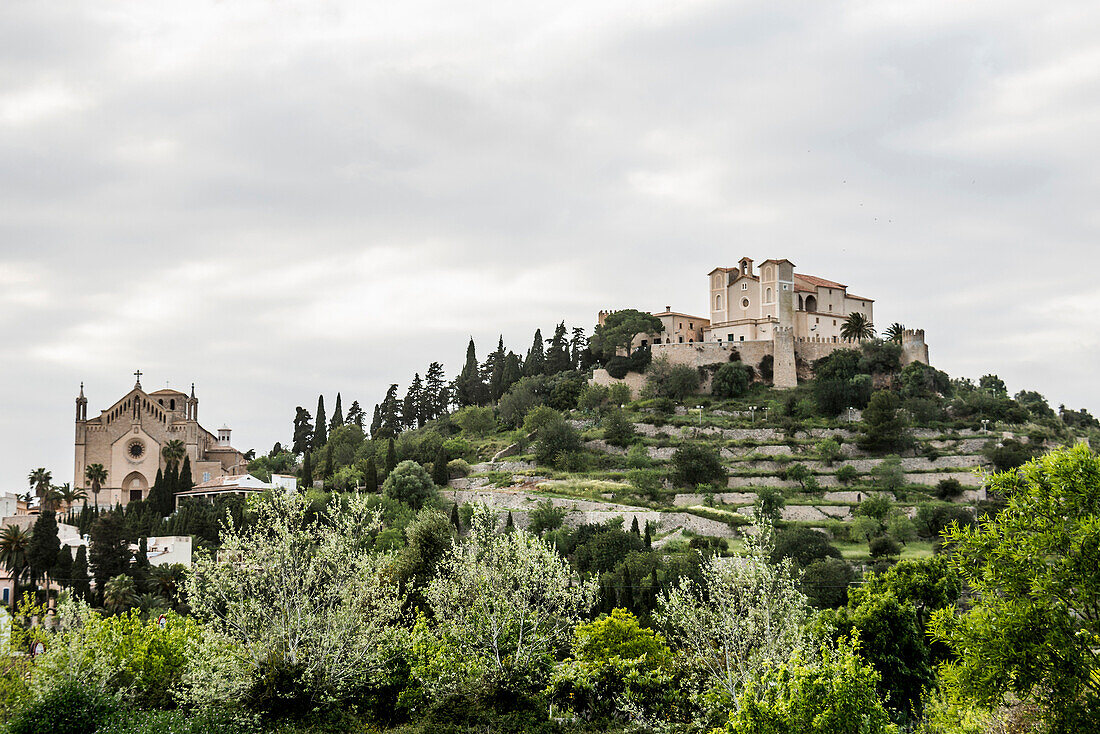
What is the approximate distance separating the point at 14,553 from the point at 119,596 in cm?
806

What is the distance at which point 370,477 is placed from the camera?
54.8 m

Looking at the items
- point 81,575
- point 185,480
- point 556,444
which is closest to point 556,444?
point 556,444

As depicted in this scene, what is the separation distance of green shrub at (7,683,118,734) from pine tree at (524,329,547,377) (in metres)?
60.2

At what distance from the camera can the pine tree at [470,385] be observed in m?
82.2

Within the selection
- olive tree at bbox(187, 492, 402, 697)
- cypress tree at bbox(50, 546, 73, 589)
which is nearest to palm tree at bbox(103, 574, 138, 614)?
cypress tree at bbox(50, 546, 73, 589)

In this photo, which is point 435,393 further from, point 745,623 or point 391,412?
point 745,623

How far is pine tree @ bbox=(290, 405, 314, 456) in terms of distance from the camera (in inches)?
3041

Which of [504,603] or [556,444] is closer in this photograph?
[504,603]

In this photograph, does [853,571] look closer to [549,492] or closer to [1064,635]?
[549,492]

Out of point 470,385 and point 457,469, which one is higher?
point 470,385

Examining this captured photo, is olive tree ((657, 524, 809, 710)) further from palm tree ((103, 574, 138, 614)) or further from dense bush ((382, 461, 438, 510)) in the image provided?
dense bush ((382, 461, 438, 510))

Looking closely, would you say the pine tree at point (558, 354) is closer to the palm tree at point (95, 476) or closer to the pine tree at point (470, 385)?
the pine tree at point (470, 385)

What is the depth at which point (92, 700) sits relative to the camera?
1972 cm

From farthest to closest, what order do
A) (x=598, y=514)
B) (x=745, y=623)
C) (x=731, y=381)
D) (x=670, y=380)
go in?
(x=670, y=380)
(x=731, y=381)
(x=598, y=514)
(x=745, y=623)
